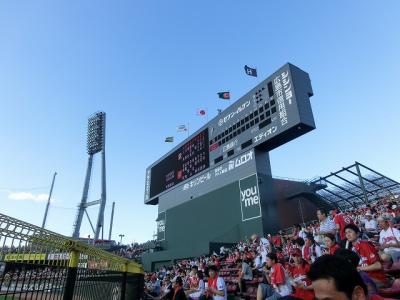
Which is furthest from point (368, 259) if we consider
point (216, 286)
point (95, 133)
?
point (95, 133)

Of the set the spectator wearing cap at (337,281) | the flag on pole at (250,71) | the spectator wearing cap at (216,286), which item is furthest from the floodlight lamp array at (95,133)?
the spectator wearing cap at (337,281)

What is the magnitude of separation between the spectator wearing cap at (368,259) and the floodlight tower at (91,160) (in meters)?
34.2

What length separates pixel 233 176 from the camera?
2119cm

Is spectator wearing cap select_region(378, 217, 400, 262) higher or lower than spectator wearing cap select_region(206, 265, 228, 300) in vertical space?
higher

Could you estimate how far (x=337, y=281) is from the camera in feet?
4.64

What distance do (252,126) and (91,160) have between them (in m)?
27.5

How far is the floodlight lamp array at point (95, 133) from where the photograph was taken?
40.9m

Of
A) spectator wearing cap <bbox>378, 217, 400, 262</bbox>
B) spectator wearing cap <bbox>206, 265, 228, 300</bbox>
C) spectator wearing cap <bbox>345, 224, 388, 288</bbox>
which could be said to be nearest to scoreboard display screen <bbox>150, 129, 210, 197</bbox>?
spectator wearing cap <bbox>206, 265, 228, 300</bbox>

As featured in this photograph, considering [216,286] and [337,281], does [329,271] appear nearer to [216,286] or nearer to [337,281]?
[337,281]

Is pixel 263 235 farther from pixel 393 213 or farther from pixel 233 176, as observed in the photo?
pixel 393 213

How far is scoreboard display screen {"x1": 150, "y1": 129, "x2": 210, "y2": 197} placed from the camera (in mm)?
24500

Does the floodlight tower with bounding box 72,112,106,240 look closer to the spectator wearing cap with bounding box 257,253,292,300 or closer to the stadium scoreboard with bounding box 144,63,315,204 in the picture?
the stadium scoreboard with bounding box 144,63,315,204

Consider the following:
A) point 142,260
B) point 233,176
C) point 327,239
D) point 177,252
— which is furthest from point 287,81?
point 142,260

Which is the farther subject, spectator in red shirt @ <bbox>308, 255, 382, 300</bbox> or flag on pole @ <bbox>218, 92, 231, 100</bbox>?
flag on pole @ <bbox>218, 92, 231, 100</bbox>
